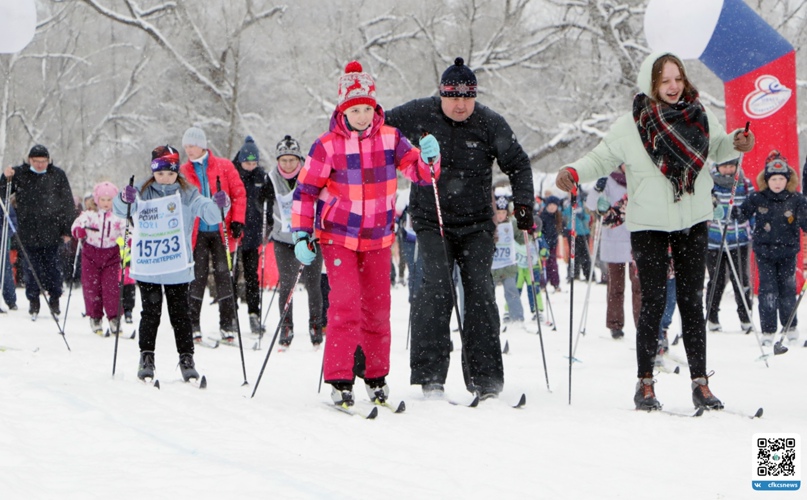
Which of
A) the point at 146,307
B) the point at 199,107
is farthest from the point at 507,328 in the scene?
the point at 199,107

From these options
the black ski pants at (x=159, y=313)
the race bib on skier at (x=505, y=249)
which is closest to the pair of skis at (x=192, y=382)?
the black ski pants at (x=159, y=313)

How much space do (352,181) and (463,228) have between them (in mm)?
817

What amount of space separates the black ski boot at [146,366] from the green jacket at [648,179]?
282 cm

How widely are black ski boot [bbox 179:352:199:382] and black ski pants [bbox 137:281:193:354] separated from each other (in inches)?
1.3

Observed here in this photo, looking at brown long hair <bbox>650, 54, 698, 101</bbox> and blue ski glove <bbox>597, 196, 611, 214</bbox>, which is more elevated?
brown long hair <bbox>650, 54, 698, 101</bbox>

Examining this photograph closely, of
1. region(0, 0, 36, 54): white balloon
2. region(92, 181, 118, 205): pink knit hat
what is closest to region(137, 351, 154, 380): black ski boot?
region(92, 181, 118, 205): pink knit hat

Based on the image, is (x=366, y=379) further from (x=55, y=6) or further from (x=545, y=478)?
(x=55, y=6)

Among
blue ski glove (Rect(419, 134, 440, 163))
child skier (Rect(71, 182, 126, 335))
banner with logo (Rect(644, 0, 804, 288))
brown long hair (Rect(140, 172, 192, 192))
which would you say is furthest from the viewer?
banner with logo (Rect(644, 0, 804, 288))

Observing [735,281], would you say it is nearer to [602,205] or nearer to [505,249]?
[505,249]

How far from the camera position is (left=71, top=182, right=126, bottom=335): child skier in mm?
9336

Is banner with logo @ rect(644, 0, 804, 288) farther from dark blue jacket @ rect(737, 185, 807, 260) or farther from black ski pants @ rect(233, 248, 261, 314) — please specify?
black ski pants @ rect(233, 248, 261, 314)

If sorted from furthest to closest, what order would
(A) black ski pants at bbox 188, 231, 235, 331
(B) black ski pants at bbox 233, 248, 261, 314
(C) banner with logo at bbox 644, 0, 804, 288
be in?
1. (C) banner with logo at bbox 644, 0, 804, 288
2. (B) black ski pants at bbox 233, 248, 261, 314
3. (A) black ski pants at bbox 188, 231, 235, 331

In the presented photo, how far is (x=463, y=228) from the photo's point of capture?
5.19 m

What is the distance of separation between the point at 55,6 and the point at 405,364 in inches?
1062
